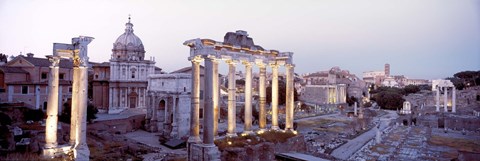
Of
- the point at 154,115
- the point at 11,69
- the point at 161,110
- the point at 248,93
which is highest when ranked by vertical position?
the point at 11,69

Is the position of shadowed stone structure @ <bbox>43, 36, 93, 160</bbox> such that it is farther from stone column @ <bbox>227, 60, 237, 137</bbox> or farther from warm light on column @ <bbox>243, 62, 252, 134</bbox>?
A: warm light on column @ <bbox>243, 62, 252, 134</bbox>

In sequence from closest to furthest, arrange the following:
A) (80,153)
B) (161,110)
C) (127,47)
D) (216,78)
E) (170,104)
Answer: (80,153), (216,78), (170,104), (161,110), (127,47)

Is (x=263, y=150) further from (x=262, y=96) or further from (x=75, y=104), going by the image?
(x=75, y=104)

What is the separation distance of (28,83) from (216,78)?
2227cm

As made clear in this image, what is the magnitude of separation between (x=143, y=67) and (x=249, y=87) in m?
24.6

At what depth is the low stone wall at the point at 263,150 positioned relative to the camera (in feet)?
48.1

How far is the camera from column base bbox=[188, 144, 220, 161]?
1379 cm

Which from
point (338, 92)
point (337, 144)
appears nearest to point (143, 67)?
point (337, 144)

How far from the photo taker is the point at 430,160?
22.9 meters

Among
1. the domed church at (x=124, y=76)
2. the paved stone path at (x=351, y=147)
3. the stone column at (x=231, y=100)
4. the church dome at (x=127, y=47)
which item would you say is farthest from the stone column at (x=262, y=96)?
the church dome at (x=127, y=47)

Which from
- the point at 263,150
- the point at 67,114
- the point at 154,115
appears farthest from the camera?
the point at 154,115

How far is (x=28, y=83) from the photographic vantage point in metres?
29.5

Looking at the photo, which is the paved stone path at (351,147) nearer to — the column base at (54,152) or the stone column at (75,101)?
the stone column at (75,101)

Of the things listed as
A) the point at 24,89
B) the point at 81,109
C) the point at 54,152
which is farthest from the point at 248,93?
the point at 24,89
